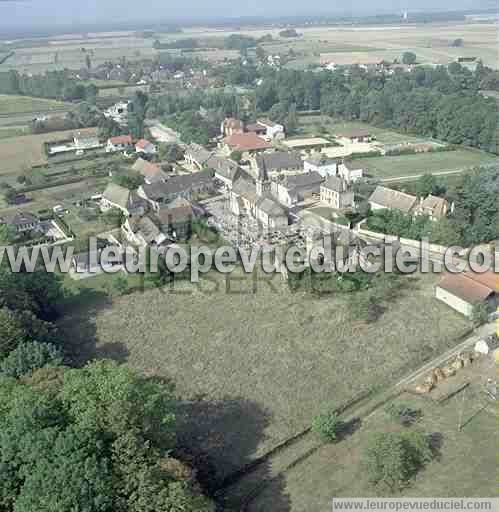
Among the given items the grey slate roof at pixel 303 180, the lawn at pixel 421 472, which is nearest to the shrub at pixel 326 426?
the lawn at pixel 421 472

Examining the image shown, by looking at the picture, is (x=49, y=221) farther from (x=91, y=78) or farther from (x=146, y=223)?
(x=91, y=78)

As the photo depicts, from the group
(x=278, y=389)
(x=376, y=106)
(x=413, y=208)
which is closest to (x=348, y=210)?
(x=413, y=208)

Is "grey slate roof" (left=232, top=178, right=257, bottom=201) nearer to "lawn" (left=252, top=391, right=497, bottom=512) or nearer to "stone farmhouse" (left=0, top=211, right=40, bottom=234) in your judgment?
"stone farmhouse" (left=0, top=211, right=40, bottom=234)

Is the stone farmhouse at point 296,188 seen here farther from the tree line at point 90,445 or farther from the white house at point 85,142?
the white house at point 85,142

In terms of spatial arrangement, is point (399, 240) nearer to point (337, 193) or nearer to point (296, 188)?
point (337, 193)

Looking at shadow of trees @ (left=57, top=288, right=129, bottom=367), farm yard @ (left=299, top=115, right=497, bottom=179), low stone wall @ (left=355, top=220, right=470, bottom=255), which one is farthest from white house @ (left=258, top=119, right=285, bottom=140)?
shadow of trees @ (left=57, top=288, right=129, bottom=367)

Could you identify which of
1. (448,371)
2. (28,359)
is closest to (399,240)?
(448,371)
